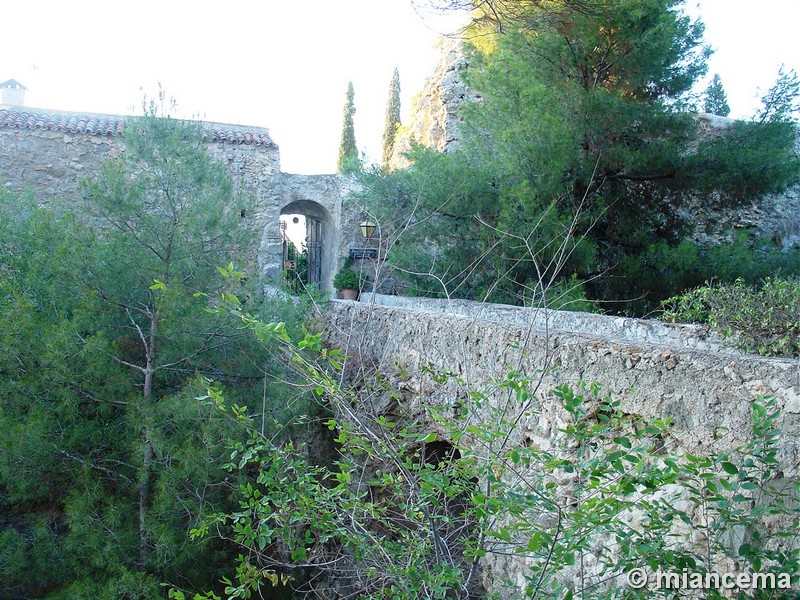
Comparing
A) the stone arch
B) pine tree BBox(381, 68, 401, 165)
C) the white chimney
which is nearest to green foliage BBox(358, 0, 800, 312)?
the stone arch

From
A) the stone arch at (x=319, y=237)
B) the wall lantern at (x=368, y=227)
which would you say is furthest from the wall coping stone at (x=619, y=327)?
the stone arch at (x=319, y=237)

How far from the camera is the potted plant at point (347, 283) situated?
1260 cm

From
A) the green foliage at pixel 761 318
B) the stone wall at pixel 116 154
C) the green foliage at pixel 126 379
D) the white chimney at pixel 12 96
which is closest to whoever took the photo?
the green foliage at pixel 761 318

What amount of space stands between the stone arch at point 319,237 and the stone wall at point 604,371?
8543 millimetres

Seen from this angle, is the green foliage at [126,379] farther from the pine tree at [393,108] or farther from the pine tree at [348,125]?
the pine tree at [348,125]

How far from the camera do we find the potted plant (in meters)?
12.6

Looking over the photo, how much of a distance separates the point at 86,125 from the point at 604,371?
12058 millimetres

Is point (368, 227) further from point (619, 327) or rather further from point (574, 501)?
point (574, 501)

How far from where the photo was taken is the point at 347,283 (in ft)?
41.7

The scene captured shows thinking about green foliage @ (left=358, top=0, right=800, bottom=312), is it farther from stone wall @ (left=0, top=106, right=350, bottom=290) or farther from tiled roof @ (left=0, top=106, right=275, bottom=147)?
tiled roof @ (left=0, top=106, right=275, bottom=147)

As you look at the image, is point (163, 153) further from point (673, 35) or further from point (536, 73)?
point (673, 35)

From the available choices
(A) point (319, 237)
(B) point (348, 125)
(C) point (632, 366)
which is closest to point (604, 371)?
(C) point (632, 366)

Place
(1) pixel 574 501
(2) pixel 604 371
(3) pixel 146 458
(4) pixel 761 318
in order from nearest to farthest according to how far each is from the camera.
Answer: (1) pixel 574 501 → (2) pixel 604 371 → (4) pixel 761 318 → (3) pixel 146 458

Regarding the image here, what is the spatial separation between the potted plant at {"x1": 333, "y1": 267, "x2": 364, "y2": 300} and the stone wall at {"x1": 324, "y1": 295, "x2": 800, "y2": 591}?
6875 millimetres
